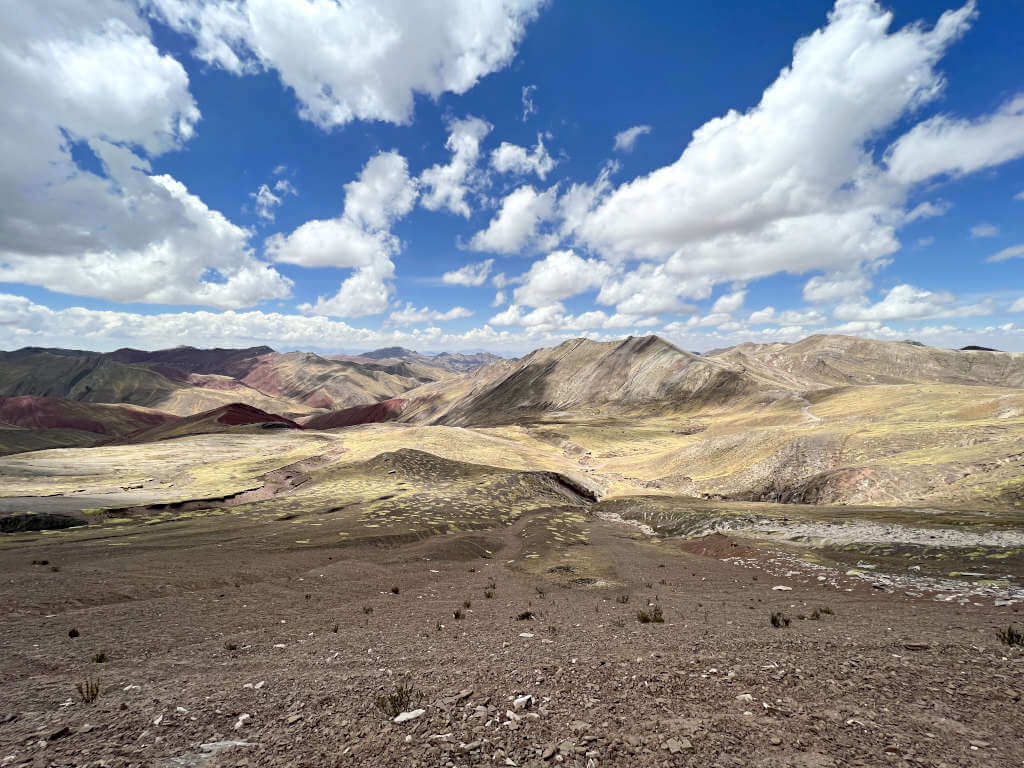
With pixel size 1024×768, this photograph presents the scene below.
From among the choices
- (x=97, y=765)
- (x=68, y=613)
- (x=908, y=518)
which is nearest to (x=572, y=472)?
(x=908, y=518)

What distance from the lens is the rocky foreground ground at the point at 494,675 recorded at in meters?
8.81

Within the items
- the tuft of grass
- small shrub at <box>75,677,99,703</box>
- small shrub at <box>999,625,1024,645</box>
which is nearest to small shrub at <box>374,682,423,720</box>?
small shrub at <box>75,677,99,703</box>

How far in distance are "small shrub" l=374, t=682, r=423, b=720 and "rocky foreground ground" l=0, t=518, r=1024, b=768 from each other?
Result: 164mm

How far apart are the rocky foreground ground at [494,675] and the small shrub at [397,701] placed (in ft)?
0.54

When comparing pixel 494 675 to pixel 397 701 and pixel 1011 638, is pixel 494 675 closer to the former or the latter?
pixel 397 701

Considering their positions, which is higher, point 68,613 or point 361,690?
point 361,690

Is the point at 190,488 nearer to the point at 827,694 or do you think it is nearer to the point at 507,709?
the point at 507,709

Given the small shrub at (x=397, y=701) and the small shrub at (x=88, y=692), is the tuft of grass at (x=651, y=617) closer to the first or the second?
the small shrub at (x=397, y=701)

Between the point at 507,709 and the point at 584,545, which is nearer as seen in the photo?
the point at 507,709

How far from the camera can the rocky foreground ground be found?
8.81 meters

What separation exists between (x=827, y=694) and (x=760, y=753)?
356 centimetres

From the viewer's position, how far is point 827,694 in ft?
33.9

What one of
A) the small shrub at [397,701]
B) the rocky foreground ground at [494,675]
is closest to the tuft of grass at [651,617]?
the rocky foreground ground at [494,675]

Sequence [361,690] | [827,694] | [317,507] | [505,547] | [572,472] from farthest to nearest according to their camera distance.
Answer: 1. [572,472]
2. [317,507]
3. [505,547]
4. [361,690]
5. [827,694]
